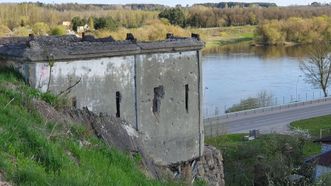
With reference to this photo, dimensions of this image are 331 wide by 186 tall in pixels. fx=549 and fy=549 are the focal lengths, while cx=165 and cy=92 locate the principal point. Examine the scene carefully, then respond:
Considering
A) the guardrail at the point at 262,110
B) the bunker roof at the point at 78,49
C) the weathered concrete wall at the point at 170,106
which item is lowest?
the guardrail at the point at 262,110

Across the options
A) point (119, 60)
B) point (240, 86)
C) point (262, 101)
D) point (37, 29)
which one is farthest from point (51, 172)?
point (37, 29)

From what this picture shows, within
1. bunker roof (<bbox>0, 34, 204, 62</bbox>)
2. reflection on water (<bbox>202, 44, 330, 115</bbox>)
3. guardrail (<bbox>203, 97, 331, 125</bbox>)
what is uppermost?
bunker roof (<bbox>0, 34, 204, 62</bbox>)

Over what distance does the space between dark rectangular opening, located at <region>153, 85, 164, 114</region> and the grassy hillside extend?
4.05 m

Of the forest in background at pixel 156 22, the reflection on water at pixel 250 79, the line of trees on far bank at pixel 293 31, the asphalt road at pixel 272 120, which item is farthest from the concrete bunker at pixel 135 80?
the line of trees on far bank at pixel 293 31

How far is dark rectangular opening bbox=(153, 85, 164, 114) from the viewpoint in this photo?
1095 cm

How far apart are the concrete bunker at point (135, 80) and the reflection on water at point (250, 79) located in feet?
81.1

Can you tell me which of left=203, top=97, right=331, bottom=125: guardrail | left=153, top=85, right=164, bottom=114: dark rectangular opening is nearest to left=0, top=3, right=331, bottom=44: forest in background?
left=203, top=97, right=331, bottom=125: guardrail

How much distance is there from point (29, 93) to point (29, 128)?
91.4 inches

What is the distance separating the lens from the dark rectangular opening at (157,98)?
1095 cm

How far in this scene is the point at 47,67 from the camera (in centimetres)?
918

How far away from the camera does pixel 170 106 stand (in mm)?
11227

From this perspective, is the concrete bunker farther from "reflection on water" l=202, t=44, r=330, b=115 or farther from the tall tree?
the tall tree

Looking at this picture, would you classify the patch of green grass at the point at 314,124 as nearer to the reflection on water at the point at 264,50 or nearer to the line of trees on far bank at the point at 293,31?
the reflection on water at the point at 264,50

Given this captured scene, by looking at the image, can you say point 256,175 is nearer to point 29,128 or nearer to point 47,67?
point 47,67
